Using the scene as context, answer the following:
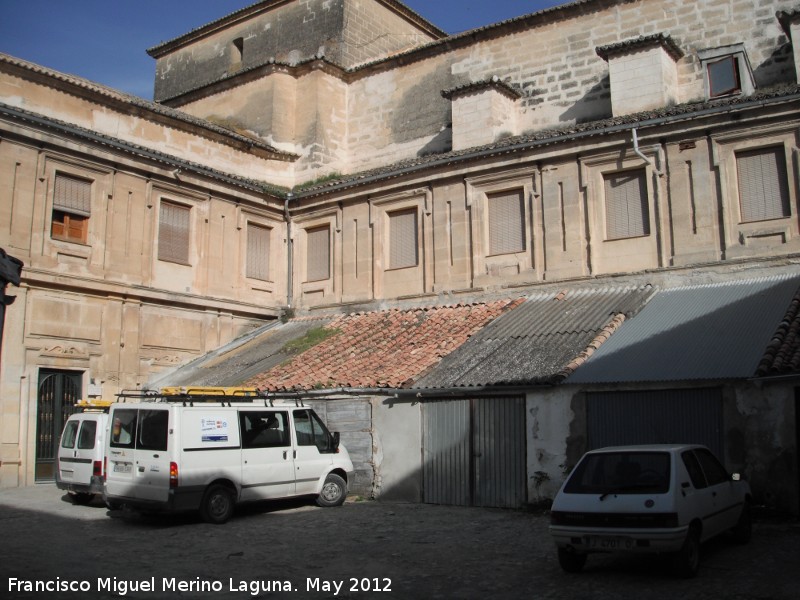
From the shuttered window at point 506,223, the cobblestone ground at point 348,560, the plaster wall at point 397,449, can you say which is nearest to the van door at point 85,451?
the cobblestone ground at point 348,560

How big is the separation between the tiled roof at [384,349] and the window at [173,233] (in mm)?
4826

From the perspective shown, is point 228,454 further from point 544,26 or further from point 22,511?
point 544,26

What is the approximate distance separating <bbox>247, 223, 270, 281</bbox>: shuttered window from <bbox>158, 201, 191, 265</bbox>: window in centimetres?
221

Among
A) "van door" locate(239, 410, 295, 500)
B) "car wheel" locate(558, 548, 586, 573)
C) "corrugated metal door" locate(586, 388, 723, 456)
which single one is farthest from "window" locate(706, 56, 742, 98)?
"car wheel" locate(558, 548, 586, 573)

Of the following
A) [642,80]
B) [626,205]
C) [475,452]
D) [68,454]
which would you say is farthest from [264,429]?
[642,80]

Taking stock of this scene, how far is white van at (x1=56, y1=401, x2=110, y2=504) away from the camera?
15.1 meters

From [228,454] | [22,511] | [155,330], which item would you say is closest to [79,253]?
[155,330]

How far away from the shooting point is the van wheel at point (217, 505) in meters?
13.3

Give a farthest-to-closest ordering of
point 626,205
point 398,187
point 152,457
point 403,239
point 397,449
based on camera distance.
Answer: point 403,239
point 398,187
point 626,205
point 397,449
point 152,457

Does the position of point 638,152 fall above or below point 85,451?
above

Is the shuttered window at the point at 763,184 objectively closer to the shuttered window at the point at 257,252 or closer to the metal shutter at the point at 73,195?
the shuttered window at the point at 257,252

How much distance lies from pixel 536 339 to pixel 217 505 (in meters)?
7.41

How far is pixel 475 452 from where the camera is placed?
15688 mm

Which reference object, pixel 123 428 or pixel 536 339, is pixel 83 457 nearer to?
pixel 123 428
